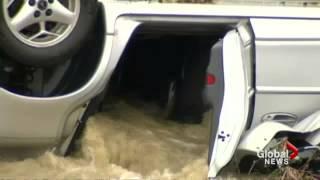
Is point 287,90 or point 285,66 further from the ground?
point 285,66

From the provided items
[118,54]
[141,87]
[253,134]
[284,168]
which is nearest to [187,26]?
[118,54]

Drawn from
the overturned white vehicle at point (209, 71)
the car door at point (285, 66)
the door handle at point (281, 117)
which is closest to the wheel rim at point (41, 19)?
the overturned white vehicle at point (209, 71)

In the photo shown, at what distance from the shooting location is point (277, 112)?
13.1 feet

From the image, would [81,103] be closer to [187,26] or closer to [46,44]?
[46,44]

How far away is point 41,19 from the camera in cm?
354

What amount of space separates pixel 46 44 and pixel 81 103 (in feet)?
1.25

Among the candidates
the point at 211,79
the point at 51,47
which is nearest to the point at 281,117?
the point at 211,79

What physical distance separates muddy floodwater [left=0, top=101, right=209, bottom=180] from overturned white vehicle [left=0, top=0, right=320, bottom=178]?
0.11 metres

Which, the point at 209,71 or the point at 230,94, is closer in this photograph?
the point at 230,94

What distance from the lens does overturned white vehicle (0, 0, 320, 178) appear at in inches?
143

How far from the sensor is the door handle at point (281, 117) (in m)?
3.99

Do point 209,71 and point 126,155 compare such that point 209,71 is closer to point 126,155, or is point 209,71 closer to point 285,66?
point 285,66

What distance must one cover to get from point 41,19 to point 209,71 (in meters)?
1.05

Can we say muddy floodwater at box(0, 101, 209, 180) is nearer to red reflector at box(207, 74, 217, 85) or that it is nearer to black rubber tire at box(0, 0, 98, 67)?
red reflector at box(207, 74, 217, 85)
